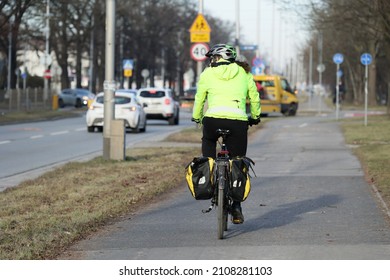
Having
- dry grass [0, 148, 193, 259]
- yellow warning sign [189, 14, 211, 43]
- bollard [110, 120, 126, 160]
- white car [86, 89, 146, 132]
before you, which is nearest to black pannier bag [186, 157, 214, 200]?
dry grass [0, 148, 193, 259]

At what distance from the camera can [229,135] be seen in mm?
9875

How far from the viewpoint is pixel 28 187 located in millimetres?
14938

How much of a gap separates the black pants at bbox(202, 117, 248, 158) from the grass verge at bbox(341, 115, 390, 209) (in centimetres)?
340

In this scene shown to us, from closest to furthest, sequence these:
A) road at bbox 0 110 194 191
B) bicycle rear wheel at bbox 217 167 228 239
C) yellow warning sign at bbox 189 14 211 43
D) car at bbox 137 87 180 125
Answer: bicycle rear wheel at bbox 217 167 228 239, road at bbox 0 110 194 191, yellow warning sign at bbox 189 14 211 43, car at bbox 137 87 180 125

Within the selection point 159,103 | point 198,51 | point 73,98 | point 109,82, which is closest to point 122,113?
point 198,51

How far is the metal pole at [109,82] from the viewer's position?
765 inches

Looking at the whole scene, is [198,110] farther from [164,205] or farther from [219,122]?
[164,205]

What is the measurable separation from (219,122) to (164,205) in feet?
11.1

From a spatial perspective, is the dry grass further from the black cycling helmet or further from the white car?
the white car

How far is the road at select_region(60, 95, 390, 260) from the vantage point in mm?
8906

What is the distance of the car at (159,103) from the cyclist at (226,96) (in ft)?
104

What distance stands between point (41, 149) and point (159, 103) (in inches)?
652

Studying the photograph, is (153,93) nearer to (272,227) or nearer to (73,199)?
(73,199)

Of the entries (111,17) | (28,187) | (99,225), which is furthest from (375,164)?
(99,225)
